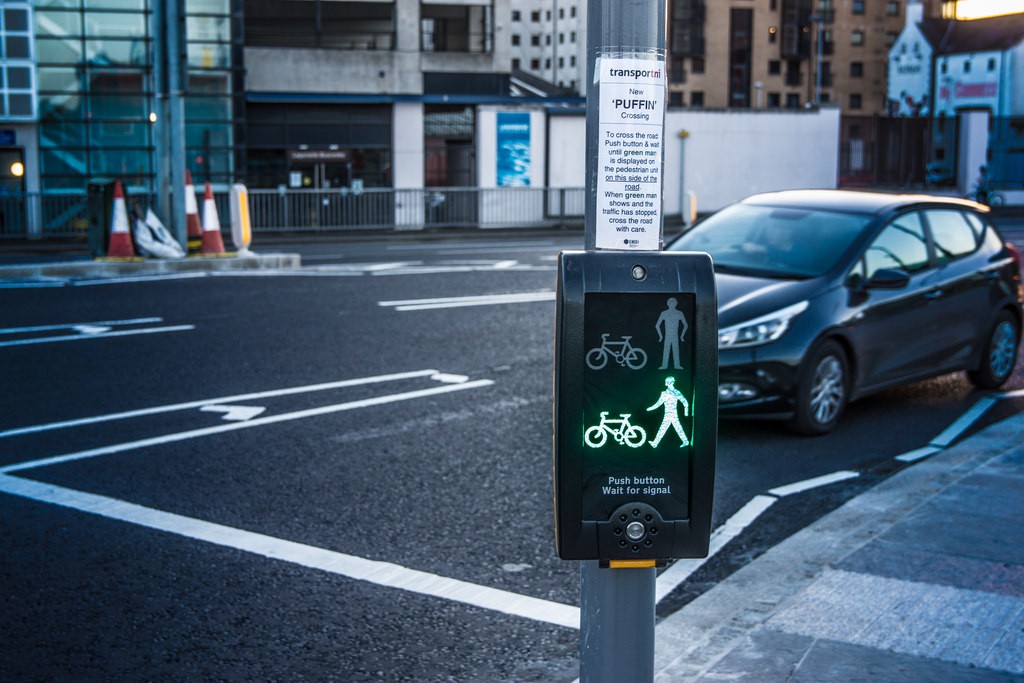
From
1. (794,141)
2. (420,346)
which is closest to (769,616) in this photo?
(420,346)

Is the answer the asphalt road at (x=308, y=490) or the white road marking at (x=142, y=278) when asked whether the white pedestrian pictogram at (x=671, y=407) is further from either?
the white road marking at (x=142, y=278)

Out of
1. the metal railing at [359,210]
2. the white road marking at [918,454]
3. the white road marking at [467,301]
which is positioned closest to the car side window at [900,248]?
the white road marking at [918,454]

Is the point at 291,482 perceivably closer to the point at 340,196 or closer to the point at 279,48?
the point at 340,196

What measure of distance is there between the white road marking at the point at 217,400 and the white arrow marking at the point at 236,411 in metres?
0.13

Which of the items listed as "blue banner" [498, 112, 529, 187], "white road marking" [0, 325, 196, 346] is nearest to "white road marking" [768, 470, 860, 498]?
"white road marking" [0, 325, 196, 346]

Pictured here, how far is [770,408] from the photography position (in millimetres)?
7918

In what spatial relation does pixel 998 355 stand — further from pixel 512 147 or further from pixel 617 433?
pixel 512 147

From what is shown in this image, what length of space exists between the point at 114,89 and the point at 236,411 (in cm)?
2561

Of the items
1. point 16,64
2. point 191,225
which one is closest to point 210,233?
point 191,225

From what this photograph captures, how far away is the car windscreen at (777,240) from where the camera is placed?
8695 mm

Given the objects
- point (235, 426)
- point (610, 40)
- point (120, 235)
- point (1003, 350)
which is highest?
point (610, 40)

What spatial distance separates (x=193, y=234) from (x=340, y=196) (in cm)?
1174

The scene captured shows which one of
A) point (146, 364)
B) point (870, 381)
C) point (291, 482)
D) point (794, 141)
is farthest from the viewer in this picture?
point (794, 141)

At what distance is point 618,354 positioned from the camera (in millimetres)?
2516
